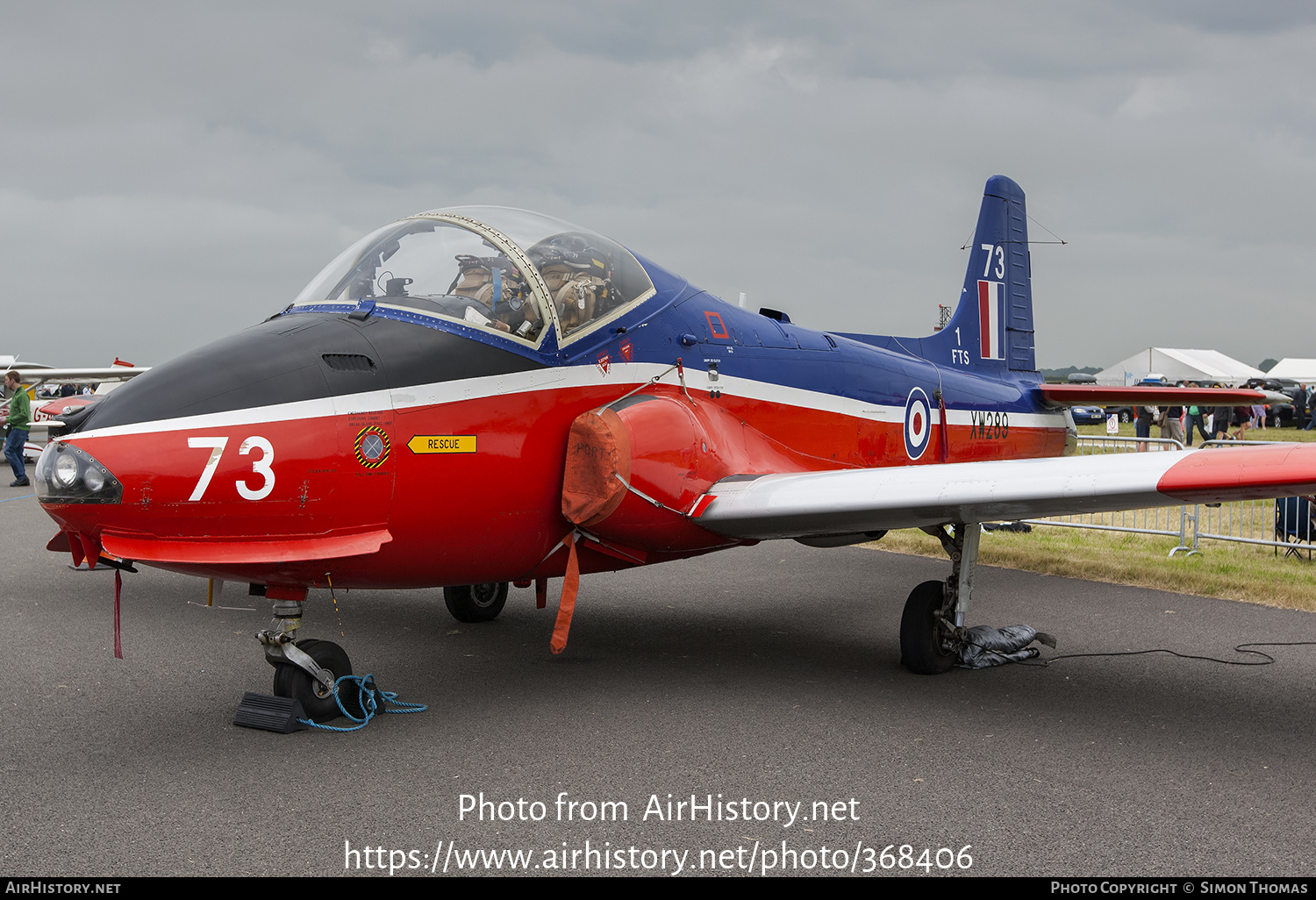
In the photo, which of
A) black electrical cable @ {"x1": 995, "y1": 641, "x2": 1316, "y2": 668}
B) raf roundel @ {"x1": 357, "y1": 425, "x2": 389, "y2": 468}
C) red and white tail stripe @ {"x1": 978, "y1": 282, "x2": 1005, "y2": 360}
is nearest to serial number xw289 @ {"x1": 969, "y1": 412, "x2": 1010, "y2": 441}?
red and white tail stripe @ {"x1": 978, "y1": 282, "x2": 1005, "y2": 360}

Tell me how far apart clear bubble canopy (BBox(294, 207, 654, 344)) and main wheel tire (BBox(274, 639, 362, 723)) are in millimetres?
1666

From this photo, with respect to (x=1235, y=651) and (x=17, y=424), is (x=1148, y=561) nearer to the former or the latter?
(x=1235, y=651)

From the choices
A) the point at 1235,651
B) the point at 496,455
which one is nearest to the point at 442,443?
the point at 496,455

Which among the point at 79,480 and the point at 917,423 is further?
the point at 917,423

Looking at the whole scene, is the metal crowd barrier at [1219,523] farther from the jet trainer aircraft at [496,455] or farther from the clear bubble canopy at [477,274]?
the clear bubble canopy at [477,274]

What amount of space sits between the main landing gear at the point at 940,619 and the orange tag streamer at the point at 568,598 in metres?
1.96

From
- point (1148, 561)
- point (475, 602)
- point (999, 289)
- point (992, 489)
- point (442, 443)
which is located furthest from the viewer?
point (999, 289)

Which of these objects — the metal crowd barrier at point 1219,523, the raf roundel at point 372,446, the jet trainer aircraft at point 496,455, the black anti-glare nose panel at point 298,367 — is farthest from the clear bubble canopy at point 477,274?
the metal crowd barrier at point 1219,523

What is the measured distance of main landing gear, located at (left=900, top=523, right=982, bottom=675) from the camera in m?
5.56

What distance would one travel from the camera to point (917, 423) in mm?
7641

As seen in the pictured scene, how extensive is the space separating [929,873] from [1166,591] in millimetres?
5939

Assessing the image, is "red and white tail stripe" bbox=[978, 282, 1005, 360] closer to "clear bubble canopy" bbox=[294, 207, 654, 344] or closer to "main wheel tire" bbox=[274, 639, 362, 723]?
"clear bubble canopy" bbox=[294, 207, 654, 344]

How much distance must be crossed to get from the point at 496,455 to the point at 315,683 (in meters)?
1.36

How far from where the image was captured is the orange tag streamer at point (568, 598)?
4.77m
